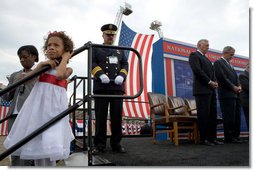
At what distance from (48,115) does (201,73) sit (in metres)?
2.34

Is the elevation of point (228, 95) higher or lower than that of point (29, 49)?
lower

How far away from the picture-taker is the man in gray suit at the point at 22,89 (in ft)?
5.53

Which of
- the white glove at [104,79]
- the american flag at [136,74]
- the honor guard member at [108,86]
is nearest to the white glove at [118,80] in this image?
the honor guard member at [108,86]

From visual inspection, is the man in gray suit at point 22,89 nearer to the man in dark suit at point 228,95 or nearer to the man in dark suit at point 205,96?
the man in dark suit at point 205,96

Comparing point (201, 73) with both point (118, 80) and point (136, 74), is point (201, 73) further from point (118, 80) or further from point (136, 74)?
point (136, 74)

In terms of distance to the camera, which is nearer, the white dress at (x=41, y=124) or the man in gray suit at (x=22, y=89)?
the white dress at (x=41, y=124)

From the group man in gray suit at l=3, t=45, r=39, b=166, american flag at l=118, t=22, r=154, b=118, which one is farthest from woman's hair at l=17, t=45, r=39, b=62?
american flag at l=118, t=22, r=154, b=118

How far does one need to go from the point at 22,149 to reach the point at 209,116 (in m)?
2.63

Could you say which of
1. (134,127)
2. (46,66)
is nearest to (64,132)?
(46,66)

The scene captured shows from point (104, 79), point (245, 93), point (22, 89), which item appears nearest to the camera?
point (22, 89)

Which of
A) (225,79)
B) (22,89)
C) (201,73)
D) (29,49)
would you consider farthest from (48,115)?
(225,79)

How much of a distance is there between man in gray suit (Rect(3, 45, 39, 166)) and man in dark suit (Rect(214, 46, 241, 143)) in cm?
267

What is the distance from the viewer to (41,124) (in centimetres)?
135

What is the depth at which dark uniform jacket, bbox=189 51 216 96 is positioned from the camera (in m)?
3.28
